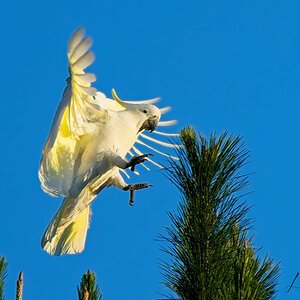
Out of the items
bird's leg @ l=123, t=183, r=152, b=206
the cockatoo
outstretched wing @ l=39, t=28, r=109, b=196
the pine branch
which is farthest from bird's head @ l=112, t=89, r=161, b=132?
the pine branch

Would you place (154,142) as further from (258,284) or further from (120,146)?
(258,284)

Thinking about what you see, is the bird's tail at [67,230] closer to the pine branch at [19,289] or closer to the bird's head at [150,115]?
the bird's head at [150,115]

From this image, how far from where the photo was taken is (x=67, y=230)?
703 cm

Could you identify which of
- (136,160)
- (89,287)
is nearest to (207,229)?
(89,287)

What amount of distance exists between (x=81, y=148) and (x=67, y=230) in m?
0.71

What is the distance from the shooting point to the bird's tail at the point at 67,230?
6762 millimetres

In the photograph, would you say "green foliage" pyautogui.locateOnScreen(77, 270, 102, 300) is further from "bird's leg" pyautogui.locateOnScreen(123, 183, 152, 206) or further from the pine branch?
"bird's leg" pyautogui.locateOnScreen(123, 183, 152, 206)

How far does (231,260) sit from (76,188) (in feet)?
10.8

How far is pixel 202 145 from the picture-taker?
359 cm

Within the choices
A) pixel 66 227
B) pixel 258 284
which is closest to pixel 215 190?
pixel 258 284

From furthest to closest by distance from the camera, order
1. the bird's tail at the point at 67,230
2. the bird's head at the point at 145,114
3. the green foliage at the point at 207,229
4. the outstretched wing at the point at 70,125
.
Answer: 1. the bird's head at the point at 145,114
2. the bird's tail at the point at 67,230
3. the outstretched wing at the point at 70,125
4. the green foliage at the point at 207,229

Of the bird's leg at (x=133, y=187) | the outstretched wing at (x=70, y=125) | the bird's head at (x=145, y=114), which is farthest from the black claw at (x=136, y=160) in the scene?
the bird's head at (x=145, y=114)

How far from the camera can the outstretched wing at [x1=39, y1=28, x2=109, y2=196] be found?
6.53 metres

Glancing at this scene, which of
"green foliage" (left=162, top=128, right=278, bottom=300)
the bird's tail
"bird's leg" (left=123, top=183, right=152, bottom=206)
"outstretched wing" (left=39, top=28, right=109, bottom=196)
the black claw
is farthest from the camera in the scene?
the bird's tail
